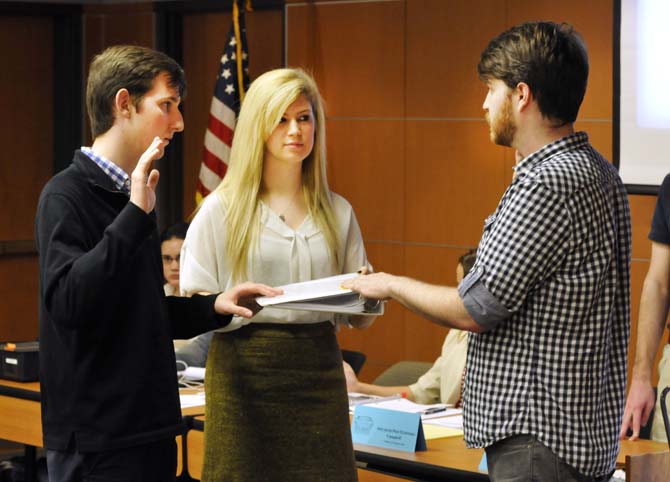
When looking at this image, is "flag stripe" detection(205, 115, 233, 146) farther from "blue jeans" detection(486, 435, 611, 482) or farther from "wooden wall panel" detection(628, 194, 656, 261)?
"blue jeans" detection(486, 435, 611, 482)

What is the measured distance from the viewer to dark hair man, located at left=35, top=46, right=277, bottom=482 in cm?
228

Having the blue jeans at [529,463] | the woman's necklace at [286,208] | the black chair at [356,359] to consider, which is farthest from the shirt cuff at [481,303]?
the black chair at [356,359]

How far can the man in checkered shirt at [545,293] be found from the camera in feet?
7.48

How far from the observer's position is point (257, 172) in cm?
328

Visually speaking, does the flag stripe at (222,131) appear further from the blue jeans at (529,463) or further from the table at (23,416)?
the blue jeans at (529,463)

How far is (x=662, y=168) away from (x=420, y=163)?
1.64 metres

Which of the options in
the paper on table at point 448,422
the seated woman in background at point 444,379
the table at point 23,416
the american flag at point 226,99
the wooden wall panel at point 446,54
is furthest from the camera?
the american flag at point 226,99

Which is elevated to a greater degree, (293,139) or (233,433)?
(293,139)

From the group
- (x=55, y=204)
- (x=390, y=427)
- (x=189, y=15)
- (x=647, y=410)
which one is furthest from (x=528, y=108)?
(x=189, y=15)

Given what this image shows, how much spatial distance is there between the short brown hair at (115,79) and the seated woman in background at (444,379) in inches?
91.3

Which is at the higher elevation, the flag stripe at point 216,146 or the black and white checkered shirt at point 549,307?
the flag stripe at point 216,146

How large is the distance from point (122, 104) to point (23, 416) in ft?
8.18

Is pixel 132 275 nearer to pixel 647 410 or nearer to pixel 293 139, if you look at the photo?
pixel 293 139

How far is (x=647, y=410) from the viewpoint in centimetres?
329
